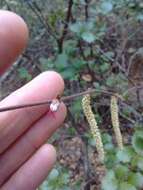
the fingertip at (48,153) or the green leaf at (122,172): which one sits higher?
the fingertip at (48,153)

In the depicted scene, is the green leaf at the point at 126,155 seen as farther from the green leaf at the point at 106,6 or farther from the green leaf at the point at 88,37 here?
the green leaf at the point at 106,6

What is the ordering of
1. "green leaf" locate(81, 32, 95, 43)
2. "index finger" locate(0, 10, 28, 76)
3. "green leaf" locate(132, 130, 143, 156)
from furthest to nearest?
"green leaf" locate(81, 32, 95, 43) < "green leaf" locate(132, 130, 143, 156) < "index finger" locate(0, 10, 28, 76)

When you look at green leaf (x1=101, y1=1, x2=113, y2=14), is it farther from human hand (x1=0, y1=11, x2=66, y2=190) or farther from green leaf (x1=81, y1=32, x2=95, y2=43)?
human hand (x1=0, y1=11, x2=66, y2=190)

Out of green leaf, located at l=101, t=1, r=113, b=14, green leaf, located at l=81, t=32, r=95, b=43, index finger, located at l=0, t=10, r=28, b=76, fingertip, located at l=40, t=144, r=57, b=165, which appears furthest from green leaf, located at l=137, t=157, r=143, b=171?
green leaf, located at l=101, t=1, r=113, b=14

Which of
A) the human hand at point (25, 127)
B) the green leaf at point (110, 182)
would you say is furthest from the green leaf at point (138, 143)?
the human hand at point (25, 127)

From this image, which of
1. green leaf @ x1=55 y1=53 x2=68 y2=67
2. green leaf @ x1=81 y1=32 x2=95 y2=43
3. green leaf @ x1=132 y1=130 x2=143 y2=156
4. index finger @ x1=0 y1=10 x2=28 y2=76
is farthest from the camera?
green leaf @ x1=55 y1=53 x2=68 y2=67

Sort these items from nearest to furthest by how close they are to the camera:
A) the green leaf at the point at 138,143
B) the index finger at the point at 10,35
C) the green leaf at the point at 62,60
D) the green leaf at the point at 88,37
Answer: the index finger at the point at 10,35
the green leaf at the point at 138,143
the green leaf at the point at 88,37
the green leaf at the point at 62,60

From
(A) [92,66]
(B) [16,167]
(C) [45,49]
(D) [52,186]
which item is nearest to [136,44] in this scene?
(C) [45,49]
